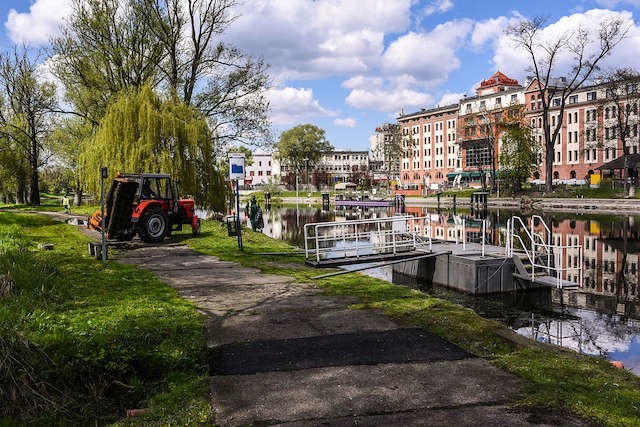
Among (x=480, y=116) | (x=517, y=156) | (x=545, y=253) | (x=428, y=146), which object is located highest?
(x=480, y=116)

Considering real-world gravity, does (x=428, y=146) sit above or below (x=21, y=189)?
above

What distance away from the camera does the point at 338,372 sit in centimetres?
669

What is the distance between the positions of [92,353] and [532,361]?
562 centimetres

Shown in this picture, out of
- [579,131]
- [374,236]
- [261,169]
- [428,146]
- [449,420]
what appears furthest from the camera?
[261,169]

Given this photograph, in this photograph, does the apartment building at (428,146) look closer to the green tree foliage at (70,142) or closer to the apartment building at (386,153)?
the apartment building at (386,153)

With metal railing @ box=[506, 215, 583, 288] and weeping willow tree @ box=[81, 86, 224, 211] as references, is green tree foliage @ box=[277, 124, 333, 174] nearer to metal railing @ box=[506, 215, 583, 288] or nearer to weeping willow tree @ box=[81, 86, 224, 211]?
weeping willow tree @ box=[81, 86, 224, 211]

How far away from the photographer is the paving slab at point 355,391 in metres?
5.55

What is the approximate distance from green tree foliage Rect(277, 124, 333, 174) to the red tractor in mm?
112868

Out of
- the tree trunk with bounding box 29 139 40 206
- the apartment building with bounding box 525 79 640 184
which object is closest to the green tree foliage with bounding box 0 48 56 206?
the tree trunk with bounding box 29 139 40 206

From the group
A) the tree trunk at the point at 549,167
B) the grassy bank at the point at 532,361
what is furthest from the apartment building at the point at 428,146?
the grassy bank at the point at 532,361

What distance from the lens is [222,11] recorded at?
38.3m

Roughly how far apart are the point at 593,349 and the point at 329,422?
7705 mm

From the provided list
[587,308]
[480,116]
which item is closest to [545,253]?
[587,308]

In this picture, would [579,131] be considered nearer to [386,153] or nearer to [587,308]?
[386,153]
